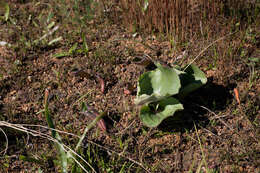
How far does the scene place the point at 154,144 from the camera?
1664mm

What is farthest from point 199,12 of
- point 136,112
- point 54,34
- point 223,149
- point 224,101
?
point 54,34

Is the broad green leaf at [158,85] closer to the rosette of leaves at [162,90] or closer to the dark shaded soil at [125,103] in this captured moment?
Result: the rosette of leaves at [162,90]

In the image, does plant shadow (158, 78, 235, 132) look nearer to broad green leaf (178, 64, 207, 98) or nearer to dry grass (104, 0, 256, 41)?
broad green leaf (178, 64, 207, 98)

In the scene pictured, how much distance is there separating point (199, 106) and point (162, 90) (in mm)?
299

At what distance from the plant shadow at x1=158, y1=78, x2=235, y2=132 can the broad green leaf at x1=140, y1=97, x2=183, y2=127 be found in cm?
11

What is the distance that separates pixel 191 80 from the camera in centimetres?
174

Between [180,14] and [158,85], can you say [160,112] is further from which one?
[180,14]

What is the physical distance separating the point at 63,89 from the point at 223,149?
3.59ft

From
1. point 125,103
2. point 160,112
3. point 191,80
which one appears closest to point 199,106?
point 191,80

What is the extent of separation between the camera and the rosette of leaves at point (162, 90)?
1588mm

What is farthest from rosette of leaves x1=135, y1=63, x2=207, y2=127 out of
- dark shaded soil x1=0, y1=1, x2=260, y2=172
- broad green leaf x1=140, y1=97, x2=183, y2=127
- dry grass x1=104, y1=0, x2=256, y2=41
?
dry grass x1=104, y1=0, x2=256, y2=41

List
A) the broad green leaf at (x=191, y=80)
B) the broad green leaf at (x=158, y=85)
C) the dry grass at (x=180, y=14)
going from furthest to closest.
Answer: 1. the dry grass at (x=180, y=14)
2. the broad green leaf at (x=191, y=80)
3. the broad green leaf at (x=158, y=85)

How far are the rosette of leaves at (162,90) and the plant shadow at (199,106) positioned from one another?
3.6 inches

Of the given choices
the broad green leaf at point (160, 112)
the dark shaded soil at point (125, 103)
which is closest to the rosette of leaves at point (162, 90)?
the broad green leaf at point (160, 112)
